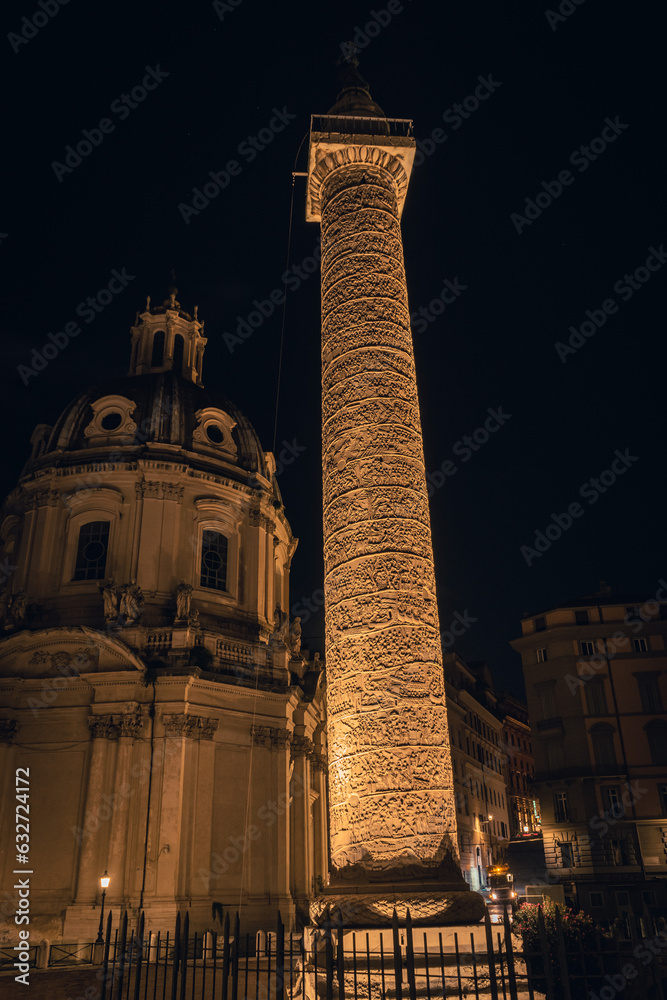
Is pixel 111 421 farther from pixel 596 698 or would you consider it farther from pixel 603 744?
pixel 603 744

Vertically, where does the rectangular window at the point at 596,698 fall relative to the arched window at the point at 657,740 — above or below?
above

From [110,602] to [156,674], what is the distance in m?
2.86

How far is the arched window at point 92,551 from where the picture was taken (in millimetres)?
28578

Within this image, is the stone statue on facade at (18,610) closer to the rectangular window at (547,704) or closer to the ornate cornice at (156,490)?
the ornate cornice at (156,490)

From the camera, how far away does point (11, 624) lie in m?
25.9

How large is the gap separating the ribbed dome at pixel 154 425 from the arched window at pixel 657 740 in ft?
60.8

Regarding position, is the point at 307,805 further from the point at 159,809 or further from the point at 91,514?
the point at 91,514

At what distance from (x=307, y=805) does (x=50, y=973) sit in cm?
1306

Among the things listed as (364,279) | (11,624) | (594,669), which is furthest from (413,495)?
(594,669)

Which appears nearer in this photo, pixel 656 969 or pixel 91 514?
pixel 656 969

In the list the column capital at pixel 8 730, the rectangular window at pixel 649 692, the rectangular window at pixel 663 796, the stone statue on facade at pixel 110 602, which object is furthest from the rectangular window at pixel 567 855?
the column capital at pixel 8 730

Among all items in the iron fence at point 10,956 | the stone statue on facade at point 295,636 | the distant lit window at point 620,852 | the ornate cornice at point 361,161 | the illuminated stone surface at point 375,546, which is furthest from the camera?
the distant lit window at point 620,852

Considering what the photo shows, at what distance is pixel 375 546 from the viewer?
40.7 ft

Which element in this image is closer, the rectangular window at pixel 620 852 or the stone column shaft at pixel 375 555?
the stone column shaft at pixel 375 555
